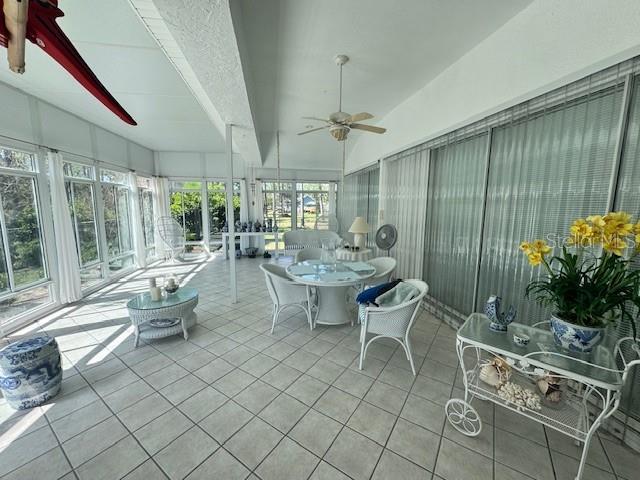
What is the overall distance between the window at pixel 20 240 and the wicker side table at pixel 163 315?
188cm

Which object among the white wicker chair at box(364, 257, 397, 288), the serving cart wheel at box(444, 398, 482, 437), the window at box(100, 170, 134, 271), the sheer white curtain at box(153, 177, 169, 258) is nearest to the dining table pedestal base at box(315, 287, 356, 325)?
the white wicker chair at box(364, 257, 397, 288)

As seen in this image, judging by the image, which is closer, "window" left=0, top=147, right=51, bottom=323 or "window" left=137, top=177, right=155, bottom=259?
"window" left=0, top=147, right=51, bottom=323

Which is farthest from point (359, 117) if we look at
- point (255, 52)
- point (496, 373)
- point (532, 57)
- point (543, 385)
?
point (543, 385)

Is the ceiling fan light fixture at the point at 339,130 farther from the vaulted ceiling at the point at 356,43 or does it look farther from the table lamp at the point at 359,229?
the table lamp at the point at 359,229

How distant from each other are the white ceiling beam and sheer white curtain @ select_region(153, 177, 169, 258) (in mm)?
4369

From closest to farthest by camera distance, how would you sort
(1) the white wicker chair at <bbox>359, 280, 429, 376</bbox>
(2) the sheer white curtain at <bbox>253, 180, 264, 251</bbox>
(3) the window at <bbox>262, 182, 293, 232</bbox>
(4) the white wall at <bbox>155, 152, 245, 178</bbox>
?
(1) the white wicker chair at <bbox>359, 280, 429, 376</bbox> < (4) the white wall at <bbox>155, 152, 245, 178</bbox> < (2) the sheer white curtain at <bbox>253, 180, 264, 251</bbox> < (3) the window at <bbox>262, 182, 293, 232</bbox>

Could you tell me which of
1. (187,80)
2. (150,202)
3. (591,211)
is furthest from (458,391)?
(150,202)

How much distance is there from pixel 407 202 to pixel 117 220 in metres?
6.08

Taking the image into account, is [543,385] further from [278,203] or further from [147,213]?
[147,213]

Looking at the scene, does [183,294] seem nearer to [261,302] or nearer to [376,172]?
[261,302]

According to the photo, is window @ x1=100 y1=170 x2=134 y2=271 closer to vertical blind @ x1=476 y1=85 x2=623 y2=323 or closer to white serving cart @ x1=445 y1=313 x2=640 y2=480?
white serving cart @ x1=445 y1=313 x2=640 y2=480

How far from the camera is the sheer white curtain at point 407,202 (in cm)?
356

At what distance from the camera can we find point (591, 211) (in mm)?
1678

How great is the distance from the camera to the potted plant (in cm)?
120
